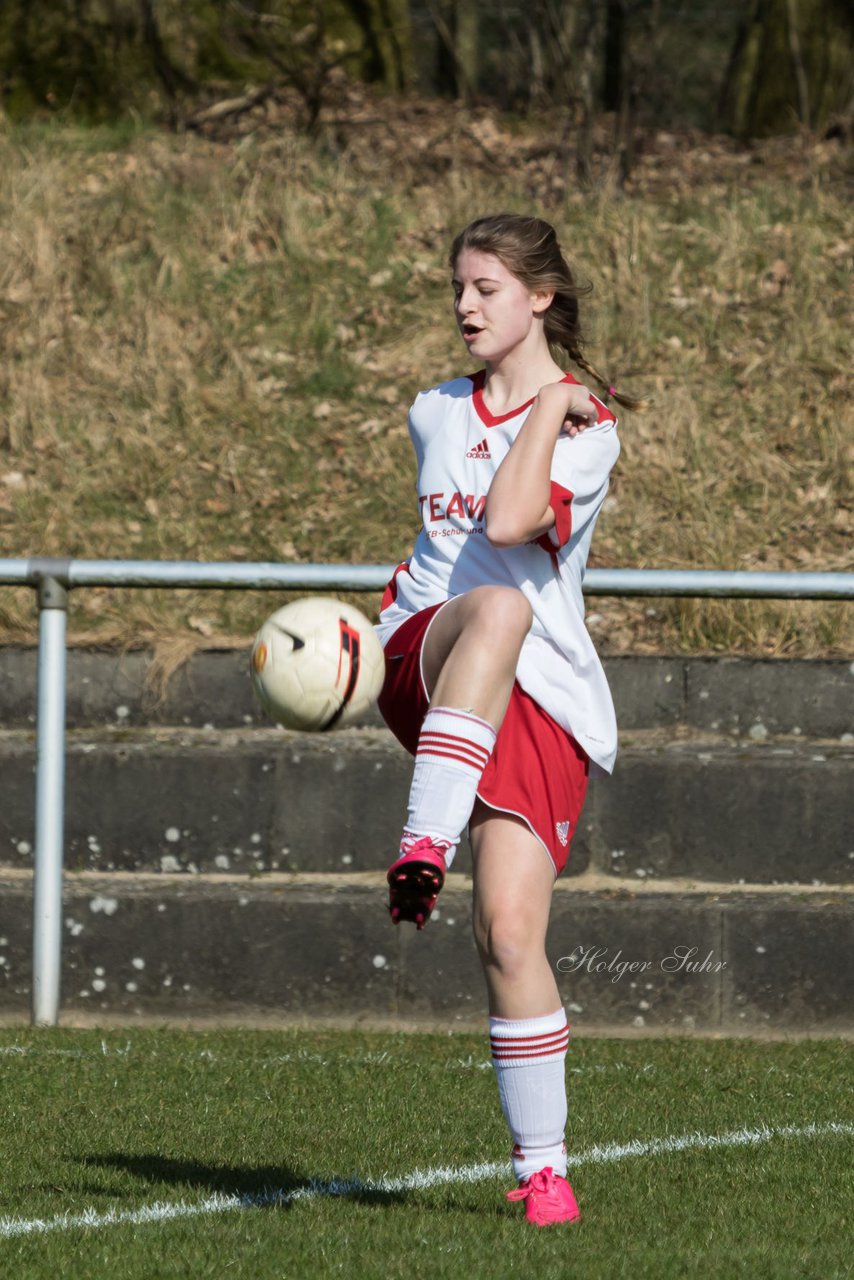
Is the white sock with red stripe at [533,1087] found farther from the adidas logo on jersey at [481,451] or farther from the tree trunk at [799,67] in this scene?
the tree trunk at [799,67]

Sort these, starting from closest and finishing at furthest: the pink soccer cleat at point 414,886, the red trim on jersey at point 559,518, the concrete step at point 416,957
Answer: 1. the pink soccer cleat at point 414,886
2. the red trim on jersey at point 559,518
3. the concrete step at point 416,957

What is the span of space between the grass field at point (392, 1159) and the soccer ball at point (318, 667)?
104cm

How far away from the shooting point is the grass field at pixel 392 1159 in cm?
346

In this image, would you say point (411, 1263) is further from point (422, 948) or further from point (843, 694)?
point (843, 694)

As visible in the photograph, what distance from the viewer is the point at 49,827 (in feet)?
20.4

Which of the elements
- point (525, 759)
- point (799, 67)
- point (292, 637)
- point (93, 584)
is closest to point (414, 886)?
point (525, 759)

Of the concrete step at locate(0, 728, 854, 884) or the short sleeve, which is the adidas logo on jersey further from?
the concrete step at locate(0, 728, 854, 884)

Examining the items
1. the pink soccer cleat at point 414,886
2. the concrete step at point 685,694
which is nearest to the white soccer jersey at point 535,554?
the pink soccer cleat at point 414,886

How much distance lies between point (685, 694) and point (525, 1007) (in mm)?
3862

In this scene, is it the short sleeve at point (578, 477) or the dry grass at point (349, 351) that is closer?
the short sleeve at point (578, 477)

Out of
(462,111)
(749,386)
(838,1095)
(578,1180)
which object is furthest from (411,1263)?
(462,111)

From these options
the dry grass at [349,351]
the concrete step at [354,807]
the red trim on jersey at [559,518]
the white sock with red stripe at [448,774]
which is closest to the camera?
the white sock with red stripe at [448,774]

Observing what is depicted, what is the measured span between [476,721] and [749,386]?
21.8 ft

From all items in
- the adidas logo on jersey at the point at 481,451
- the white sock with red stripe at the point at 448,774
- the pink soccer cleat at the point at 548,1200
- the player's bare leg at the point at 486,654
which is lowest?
the pink soccer cleat at the point at 548,1200
